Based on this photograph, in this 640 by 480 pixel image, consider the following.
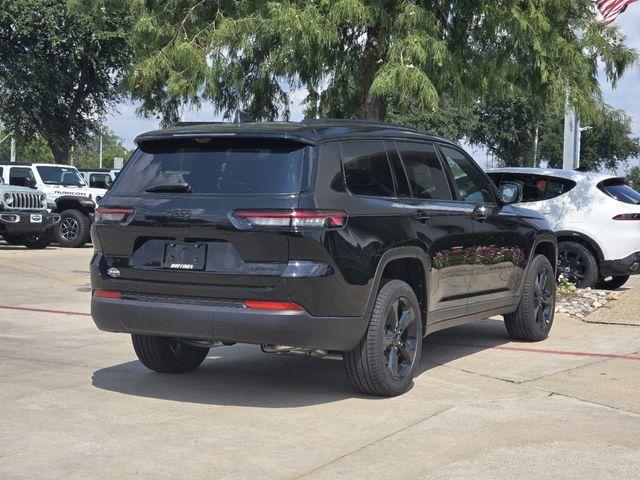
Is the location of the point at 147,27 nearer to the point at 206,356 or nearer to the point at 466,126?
the point at 206,356

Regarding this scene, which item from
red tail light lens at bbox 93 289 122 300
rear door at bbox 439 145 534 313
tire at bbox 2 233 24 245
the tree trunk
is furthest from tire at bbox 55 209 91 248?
red tail light lens at bbox 93 289 122 300

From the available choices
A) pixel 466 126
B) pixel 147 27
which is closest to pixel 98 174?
pixel 147 27

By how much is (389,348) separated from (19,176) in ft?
59.6

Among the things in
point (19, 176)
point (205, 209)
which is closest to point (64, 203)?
point (19, 176)

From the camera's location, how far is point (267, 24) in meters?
11.5

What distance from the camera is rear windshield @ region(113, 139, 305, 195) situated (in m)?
5.98

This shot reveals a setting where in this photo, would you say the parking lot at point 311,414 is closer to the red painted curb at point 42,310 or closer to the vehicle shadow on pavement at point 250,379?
the vehicle shadow on pavement at point 250,379

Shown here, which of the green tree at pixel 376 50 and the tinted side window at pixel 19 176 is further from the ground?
the green tree at pixel 376 50

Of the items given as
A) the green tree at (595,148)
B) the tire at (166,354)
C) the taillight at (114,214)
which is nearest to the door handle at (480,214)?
the tire at (166,354)

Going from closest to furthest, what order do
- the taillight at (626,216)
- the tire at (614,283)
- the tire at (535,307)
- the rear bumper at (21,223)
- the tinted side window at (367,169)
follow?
the tinted side window at (367,169) → the tire at (535,307) → the taillight at (626,216) → the tire at (614,283) → the rear bumper at (21,223)

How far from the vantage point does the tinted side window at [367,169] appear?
6.32 metres

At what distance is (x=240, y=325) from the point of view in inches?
229

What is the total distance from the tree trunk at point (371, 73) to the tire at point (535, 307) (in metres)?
4.02

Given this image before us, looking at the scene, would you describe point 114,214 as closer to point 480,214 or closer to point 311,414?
point 311,414
